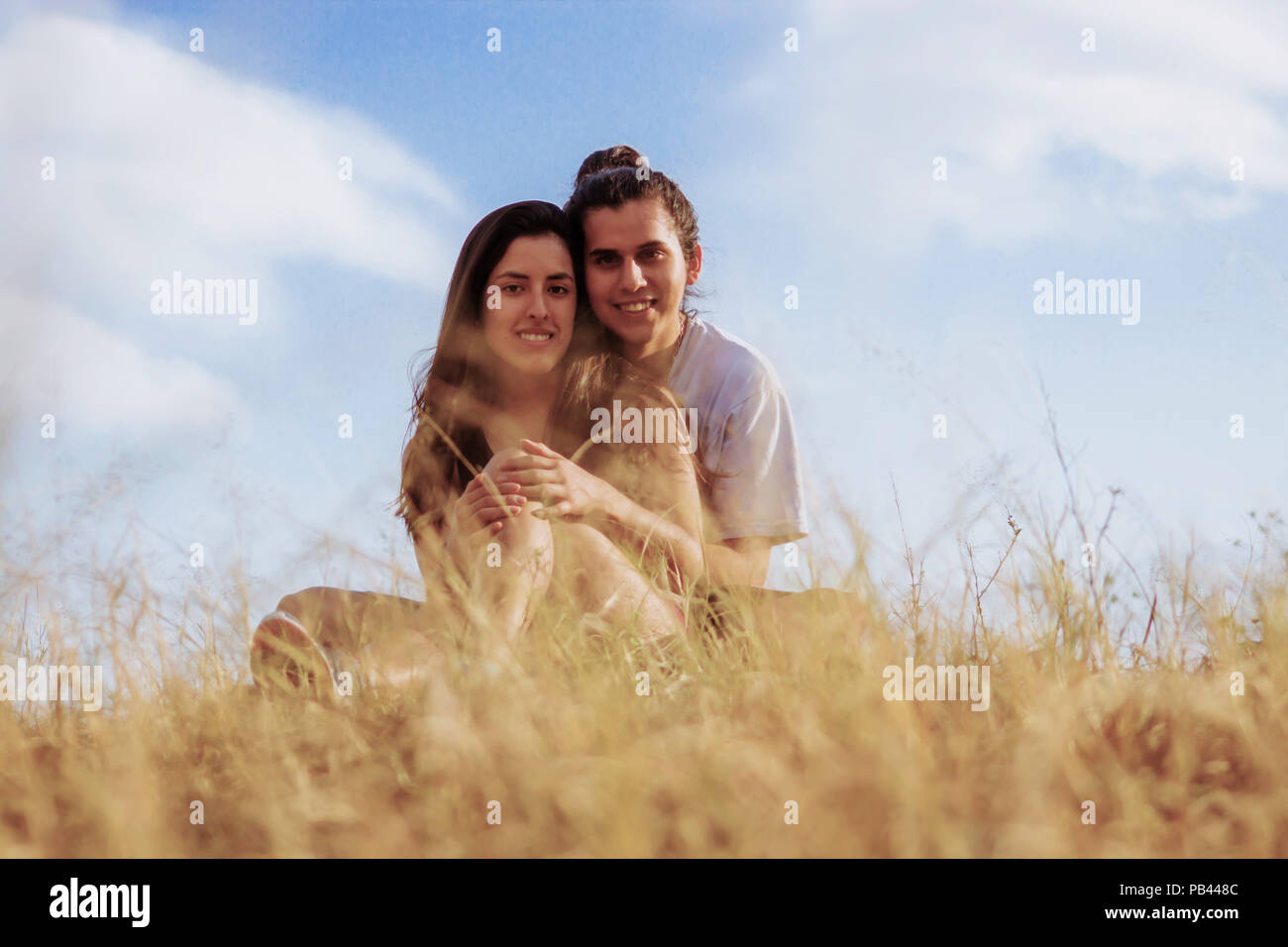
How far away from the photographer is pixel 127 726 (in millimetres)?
2051

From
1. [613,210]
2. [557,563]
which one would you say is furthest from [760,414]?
[557,563]

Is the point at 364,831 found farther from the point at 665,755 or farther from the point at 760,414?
the point at 760,414

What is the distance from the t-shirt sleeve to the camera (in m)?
3.58

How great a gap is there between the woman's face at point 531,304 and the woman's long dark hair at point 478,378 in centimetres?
4

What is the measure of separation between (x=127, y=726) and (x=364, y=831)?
0.74 meters

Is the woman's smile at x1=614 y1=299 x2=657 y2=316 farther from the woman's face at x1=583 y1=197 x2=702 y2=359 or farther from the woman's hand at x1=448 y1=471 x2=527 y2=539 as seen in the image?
the woman's hand at x1=448 y1=471 x2=527 y2=539

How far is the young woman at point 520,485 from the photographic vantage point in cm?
255

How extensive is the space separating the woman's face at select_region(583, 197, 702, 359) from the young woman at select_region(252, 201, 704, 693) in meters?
0.10

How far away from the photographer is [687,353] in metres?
4.08

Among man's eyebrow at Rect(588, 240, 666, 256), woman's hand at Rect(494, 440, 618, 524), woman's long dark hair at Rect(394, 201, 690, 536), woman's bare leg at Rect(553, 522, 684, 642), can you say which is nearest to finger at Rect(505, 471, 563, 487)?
woman's hand at Rect(494, 440, 618, 524)

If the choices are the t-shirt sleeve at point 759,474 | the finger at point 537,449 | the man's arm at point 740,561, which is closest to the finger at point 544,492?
the finger at point 537,449

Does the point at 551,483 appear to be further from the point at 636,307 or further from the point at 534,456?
the point at 636,307

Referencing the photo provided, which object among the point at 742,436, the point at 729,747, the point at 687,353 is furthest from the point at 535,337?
the point at 729,747
